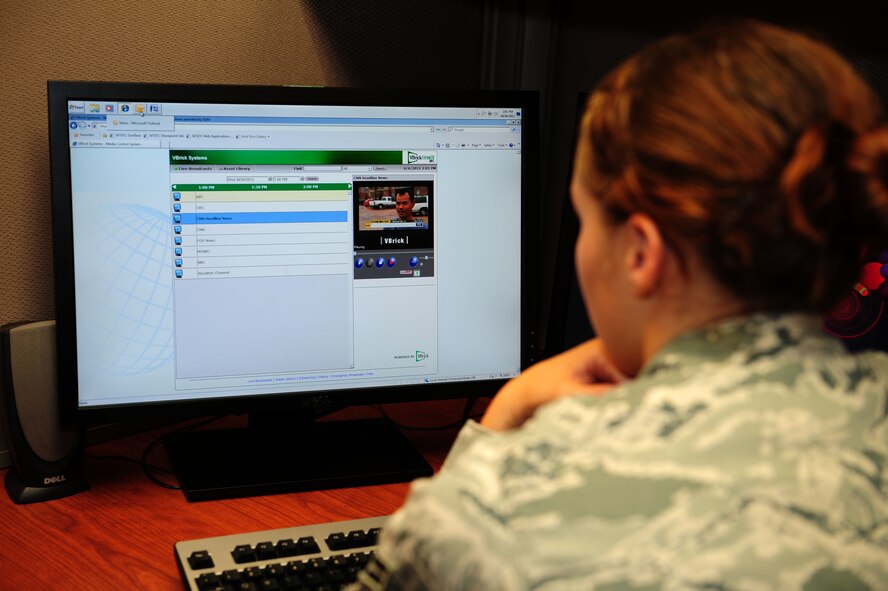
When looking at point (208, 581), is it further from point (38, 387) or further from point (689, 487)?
point (689, 487)

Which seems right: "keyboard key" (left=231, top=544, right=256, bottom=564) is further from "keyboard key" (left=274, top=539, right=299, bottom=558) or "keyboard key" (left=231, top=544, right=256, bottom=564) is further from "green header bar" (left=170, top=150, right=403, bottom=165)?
"green header bar" (left=170, top=150, right=403, bottom=165)

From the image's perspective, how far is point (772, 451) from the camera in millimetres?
470

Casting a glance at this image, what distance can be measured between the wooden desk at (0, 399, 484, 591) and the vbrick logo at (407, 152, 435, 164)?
0.32 m

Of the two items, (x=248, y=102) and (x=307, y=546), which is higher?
(x=248, y=102)

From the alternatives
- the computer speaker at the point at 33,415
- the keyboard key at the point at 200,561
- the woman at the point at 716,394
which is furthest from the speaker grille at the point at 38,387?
the woman at the point at 716,394

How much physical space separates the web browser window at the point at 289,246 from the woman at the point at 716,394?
0.47m

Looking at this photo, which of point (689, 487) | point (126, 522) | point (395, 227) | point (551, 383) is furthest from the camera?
point (395, 227)

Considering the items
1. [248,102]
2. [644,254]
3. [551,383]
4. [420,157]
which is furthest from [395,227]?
[644,254]

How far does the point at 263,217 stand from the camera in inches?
38.1

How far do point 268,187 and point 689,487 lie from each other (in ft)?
2.01

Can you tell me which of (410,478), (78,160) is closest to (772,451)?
(410,478)

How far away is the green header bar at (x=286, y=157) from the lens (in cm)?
95

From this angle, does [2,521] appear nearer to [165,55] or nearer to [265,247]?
[265,247]

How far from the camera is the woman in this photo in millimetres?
458
